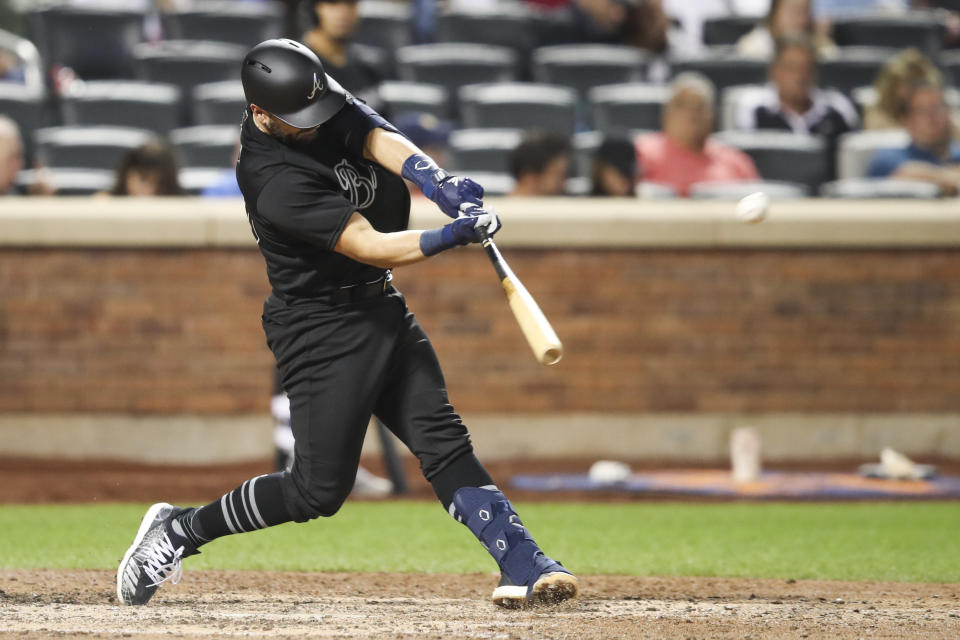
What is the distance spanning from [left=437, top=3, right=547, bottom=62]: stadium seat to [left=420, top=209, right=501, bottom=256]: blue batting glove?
25.4 feet

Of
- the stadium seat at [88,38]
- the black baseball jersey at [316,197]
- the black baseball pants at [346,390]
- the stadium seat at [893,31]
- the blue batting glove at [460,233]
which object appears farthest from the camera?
the stadium seat at [893,31]

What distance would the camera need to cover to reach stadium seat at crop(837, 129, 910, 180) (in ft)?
32.8

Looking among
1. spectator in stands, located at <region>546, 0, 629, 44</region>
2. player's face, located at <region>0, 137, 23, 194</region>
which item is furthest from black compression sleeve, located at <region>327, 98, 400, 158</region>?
spectator in stands, located at <region>546, 0, 629, 44</region>

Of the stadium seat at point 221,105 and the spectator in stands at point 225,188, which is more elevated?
the stadium seat at point 221,105

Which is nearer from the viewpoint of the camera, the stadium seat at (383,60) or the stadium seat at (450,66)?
the stadium seat at (450,66)

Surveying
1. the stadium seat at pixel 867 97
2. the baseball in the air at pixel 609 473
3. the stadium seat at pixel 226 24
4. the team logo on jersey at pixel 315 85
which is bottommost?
the baseball in the air at pixel 609 473

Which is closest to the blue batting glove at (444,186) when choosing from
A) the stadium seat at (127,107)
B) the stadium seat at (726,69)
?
the stadium seat at (127,107)

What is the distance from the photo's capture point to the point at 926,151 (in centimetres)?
974

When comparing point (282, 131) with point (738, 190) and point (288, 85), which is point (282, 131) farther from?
point (738, 190)

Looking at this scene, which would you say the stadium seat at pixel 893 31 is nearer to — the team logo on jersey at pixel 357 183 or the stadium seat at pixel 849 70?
the stadium seat at pixel 849 70

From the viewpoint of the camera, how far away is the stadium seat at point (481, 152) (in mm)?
9953

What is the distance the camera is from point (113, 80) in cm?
1135

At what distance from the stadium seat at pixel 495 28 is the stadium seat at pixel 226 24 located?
1.35 m

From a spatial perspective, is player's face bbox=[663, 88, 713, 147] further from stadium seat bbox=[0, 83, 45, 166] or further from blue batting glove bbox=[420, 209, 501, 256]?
blue batting glove bbox=[420, 209, 501, 256]
